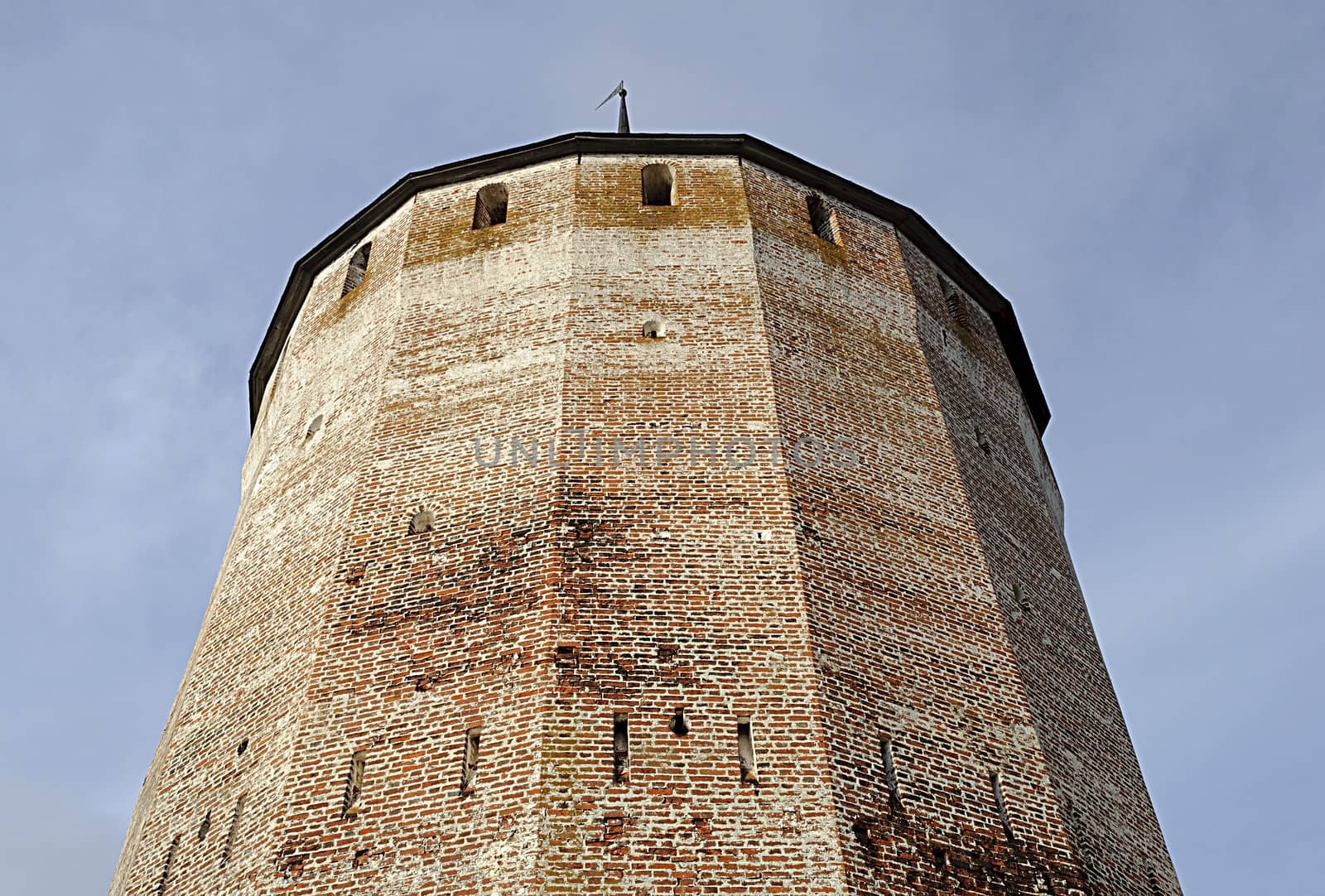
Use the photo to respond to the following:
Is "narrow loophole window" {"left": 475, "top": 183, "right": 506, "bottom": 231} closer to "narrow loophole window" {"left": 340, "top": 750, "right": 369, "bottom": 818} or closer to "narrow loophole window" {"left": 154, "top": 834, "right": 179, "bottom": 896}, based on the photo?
"narrow loophole window" {"left": 340, "top": 750, "right": 369, "bottom": 818}

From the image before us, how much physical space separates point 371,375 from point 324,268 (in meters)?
3.79

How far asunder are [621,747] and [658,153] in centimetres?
809

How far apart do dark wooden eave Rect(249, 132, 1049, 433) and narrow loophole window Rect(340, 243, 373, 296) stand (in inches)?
11.5

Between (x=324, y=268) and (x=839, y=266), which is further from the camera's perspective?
(x=324, y=268)

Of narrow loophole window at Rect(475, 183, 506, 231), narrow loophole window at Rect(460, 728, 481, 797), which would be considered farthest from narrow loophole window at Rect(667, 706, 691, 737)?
narrow loophole window at Rect(475, 183, 506, 231)

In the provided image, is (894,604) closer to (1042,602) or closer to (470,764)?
(1042,602)

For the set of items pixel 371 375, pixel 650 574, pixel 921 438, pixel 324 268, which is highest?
pixel 324 268

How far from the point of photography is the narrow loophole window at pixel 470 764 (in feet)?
30.5

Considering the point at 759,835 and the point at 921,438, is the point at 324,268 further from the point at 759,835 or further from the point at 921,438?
the point at 759,835

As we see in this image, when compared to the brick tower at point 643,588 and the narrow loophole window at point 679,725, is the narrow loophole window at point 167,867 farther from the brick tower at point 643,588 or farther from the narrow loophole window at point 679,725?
the narrow loophole window at point 679,725

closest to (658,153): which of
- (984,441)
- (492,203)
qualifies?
(492,203)

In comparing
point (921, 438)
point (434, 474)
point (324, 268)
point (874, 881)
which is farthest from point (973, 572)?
point (324, 268)

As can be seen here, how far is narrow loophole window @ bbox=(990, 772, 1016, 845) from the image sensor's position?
970cm

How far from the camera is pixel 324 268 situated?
16594mm
